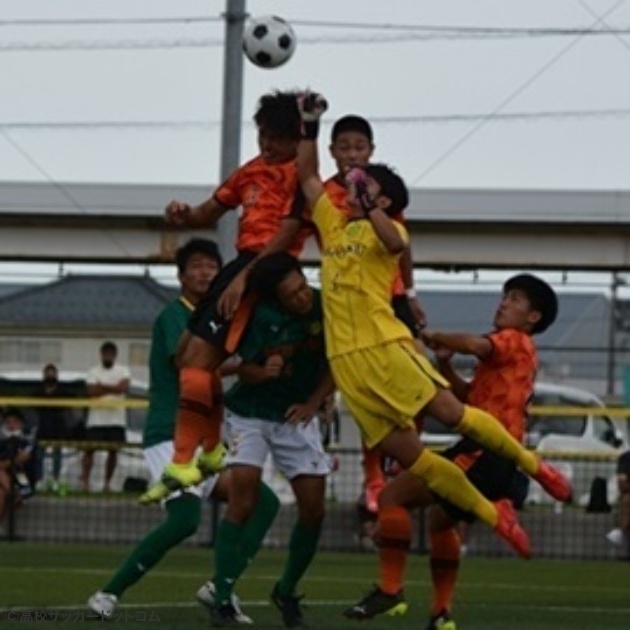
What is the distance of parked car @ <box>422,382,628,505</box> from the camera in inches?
915

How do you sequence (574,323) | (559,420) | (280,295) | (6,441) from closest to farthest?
(280,295), (6,441), (559,420), (574,323)

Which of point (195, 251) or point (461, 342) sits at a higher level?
point (195, 251)

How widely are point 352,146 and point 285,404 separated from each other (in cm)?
126

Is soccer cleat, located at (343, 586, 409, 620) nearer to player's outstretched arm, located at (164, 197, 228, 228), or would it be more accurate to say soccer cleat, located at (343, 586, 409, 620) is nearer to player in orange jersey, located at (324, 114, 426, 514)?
player in orange jersey, located at (324, 114, 426, 514)

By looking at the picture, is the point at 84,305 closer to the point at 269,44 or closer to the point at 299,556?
the point at 269,44

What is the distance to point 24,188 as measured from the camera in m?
34.3

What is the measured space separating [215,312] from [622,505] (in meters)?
10.5

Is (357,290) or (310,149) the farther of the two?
(310,149)

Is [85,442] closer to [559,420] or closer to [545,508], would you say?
[545,508]

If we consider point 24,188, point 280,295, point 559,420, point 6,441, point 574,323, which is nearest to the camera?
point 280,295

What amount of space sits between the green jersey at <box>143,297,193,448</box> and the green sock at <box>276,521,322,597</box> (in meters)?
1.10

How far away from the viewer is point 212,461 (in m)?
12.0

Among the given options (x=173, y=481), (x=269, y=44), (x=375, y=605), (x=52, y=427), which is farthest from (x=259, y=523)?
(x=52, y=427)

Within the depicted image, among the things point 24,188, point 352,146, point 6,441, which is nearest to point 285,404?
point 352,146
